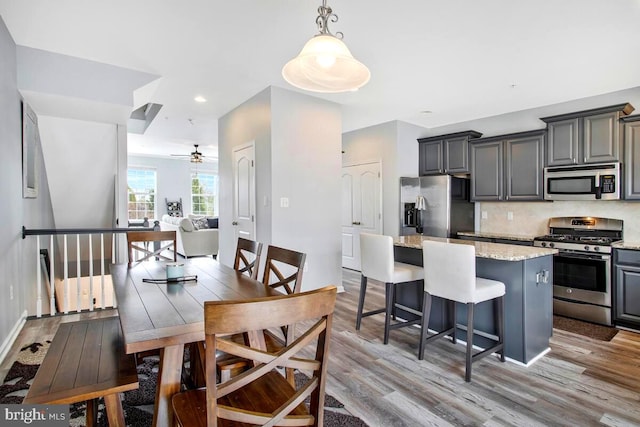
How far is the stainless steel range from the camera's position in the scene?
11.5 feet

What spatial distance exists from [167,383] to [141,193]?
33.4 feet

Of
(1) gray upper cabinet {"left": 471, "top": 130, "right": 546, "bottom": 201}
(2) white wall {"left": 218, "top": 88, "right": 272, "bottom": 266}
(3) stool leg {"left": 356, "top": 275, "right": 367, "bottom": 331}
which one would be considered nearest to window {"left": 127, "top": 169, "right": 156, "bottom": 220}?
(2) white wall {"left": 218, "top": 88, "right": 272, "bottom": 266}

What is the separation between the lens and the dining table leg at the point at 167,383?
1390mm

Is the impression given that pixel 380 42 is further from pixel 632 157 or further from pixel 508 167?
pixel 632 157

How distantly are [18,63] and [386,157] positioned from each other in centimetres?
463

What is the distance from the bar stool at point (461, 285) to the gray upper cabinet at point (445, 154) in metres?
2.89

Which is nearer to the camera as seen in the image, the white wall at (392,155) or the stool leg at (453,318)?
the stool leg at (453,318)

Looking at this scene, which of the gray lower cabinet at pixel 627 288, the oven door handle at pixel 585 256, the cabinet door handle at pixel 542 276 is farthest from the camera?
the oven door handle at pixel 585 256

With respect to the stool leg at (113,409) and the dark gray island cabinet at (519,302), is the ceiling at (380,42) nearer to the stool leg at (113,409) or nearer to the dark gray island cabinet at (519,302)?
the dark gray island cabinet at (519,302)

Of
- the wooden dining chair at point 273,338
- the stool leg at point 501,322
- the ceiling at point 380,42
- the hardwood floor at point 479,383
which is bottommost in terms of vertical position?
the hardwood floor at point 479,383

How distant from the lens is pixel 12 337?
2895 millimetres

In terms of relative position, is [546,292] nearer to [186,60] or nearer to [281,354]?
[281,354]

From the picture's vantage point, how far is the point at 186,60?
3.27 metres

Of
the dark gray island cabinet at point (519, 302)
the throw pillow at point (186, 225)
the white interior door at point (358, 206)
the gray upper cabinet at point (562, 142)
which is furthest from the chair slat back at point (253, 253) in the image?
the throw pillow at point (186, 225)
